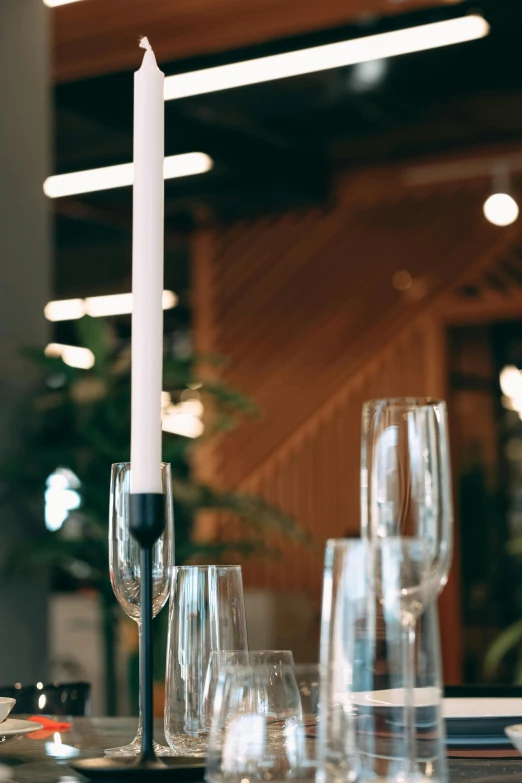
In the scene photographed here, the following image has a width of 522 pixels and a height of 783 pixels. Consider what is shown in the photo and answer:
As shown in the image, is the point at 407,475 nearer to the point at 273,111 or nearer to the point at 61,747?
the point at 61,747

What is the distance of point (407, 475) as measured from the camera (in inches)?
30.6

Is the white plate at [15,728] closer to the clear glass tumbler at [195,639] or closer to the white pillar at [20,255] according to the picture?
the clear glass tumbler at [195,639]

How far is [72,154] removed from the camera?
21.0 feet

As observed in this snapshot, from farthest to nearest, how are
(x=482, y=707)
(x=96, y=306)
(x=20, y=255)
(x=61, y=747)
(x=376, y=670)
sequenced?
1. (x=96, y=306)
2. (x=20, y=255)
3. (x=482, y=707)
4. (x=61, y=747)
5. (x=376, y=670)

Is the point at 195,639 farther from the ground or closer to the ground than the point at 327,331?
closer to the ground

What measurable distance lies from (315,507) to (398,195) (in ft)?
6.72

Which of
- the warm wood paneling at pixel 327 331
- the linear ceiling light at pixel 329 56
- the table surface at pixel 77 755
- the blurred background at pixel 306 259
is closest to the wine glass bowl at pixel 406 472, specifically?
the table surface at pixel 77 755

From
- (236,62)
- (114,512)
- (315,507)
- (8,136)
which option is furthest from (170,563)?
(315,507)

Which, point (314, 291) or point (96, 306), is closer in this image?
point (314, 291)

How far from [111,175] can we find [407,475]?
19.5 ft

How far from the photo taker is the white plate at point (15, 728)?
3.53 ft

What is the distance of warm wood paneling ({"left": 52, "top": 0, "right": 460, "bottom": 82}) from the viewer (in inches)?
163

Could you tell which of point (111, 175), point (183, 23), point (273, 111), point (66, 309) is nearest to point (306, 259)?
point (111, 175)

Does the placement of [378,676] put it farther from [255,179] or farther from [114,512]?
[255,179]
